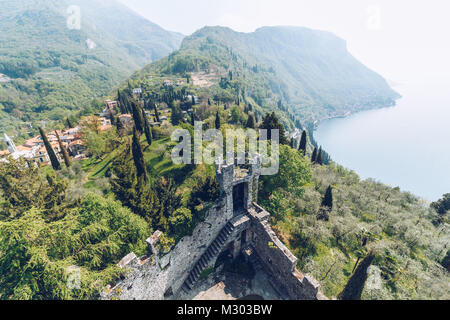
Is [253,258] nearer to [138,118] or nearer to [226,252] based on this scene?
[226,252]

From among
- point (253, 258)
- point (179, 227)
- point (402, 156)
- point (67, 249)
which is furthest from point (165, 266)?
point (402, 156)

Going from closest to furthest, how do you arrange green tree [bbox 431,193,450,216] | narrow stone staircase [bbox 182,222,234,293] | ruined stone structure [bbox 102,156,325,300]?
ruined stone structure [bbox 102,156,325,300], narrow stone staircase [bbox 182,222,234,293], green tree [bbox 431,193,450,216]

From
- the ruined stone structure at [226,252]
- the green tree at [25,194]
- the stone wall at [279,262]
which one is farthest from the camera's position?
the green tree at [25,194]

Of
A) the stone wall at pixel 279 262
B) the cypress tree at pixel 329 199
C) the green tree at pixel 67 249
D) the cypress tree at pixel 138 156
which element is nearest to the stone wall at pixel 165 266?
the green tree at pixel 67 249

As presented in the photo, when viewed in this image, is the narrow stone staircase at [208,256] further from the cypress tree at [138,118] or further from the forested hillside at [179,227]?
the cypress tree at [138,118]

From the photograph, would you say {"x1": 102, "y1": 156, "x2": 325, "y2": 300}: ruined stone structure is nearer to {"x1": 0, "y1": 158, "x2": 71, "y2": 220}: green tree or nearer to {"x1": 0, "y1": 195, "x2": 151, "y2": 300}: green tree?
{"x1": 0, "y1": 195, "x2": 151, "y2": 300}: green tree

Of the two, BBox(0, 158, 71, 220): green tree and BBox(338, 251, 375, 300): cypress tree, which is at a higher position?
BBox(0, 158, 71, 220): green tree

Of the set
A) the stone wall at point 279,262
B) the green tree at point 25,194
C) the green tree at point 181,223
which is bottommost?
the stone wall at point 279,262

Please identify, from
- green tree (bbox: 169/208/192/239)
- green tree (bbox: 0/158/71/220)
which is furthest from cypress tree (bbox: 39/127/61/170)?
green tree (bbox: 169/208/192/239)
